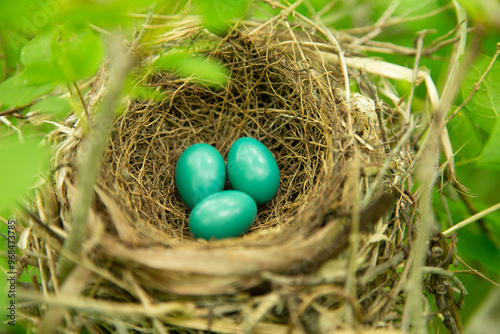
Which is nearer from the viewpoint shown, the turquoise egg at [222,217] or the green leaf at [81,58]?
the green leaf at [81,58]

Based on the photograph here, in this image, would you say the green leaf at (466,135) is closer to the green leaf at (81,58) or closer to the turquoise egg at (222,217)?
the turquoise egg at (222,217)

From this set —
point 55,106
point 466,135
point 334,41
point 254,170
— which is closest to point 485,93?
point 466,135

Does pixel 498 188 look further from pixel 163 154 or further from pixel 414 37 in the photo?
pixel 163 154

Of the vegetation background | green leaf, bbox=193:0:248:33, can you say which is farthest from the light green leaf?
green leaf, bbox=193:0:248:33

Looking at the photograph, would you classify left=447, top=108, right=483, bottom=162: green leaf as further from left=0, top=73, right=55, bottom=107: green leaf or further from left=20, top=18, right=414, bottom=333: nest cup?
left=0, top=73, right=55, bottom=107: green leaf

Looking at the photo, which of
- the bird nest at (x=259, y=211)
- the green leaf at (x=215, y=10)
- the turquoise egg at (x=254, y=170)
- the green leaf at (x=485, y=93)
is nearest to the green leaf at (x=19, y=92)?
the bird nest at (x=259, y=211)

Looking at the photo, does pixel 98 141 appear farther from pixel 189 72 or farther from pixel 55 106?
pixel 55 106
